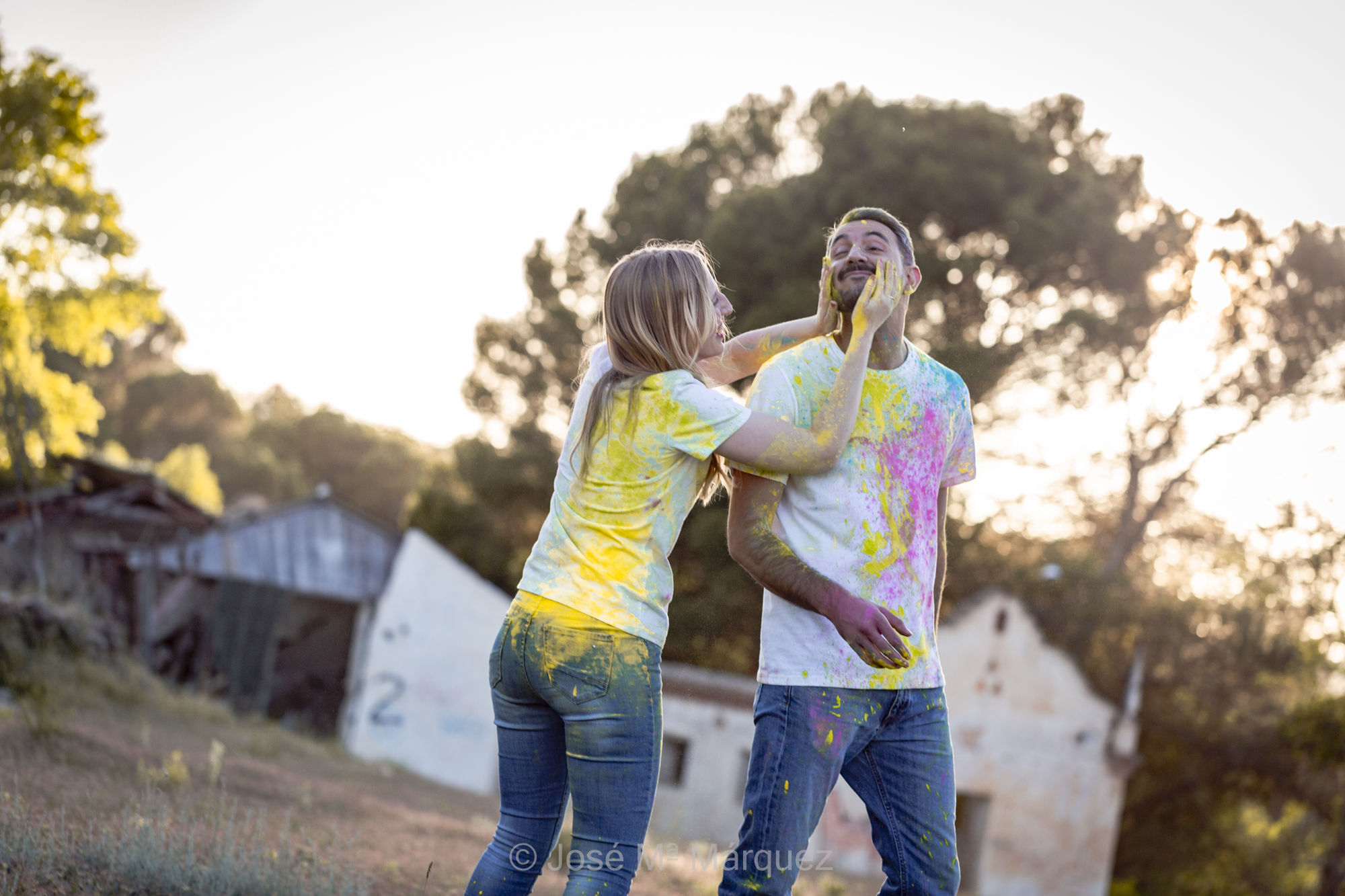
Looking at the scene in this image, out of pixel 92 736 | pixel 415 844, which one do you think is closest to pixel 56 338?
pixel 92 736

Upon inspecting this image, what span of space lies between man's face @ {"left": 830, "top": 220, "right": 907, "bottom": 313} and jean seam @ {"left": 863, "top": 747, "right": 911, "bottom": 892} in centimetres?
108

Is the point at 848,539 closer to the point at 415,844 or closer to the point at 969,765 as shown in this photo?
the point at 415,844

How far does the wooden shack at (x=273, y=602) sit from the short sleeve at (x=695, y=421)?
1614 cm

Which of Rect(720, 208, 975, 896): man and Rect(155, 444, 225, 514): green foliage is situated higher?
Rect(155, 444, 225, 514): green foliage

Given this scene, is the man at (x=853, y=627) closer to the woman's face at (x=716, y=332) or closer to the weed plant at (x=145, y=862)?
the woman's face at (x=716, y=332)

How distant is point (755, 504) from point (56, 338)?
18200mm

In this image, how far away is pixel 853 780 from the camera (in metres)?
2.56

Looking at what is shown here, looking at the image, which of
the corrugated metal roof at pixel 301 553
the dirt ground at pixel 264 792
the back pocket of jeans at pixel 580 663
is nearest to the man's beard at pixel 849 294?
the back pocket of jeans at pixel 580 663

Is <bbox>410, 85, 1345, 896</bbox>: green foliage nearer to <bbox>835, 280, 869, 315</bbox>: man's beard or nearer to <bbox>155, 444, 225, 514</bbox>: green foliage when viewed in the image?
<bbox>835, 280, 869, 315</bbox>: man's beard

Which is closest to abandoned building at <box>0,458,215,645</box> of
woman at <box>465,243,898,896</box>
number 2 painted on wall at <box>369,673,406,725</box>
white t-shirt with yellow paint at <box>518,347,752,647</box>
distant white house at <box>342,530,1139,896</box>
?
distant white house at <box>342,530,1139,896</box>

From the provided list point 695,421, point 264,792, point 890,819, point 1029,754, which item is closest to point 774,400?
point 695,421

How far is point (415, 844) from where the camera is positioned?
5867 mm

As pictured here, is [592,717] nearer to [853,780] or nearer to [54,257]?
[853,780]

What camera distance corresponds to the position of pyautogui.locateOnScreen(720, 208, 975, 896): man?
7.77 feet
